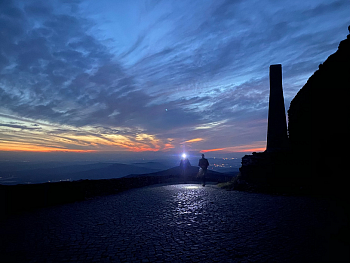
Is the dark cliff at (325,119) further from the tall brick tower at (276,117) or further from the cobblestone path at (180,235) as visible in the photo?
the cobblestone path at (180,235)

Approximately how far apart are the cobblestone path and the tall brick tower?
699 cm

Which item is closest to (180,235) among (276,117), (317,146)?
(317,146)

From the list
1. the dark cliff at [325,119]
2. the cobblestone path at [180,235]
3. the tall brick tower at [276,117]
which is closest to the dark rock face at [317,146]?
the dark cliff at [325,119]

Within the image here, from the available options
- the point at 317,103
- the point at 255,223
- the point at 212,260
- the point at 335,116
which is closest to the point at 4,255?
the point at 212,260

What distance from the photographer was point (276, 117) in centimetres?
1498

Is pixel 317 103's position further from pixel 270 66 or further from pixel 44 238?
pixel 44 238

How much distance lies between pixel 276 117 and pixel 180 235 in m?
13.2

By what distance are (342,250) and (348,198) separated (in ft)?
27.2

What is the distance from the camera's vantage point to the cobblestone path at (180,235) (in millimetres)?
4125

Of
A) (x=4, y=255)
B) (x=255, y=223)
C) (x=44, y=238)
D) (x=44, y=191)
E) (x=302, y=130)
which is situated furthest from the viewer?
(x=302, y=130)

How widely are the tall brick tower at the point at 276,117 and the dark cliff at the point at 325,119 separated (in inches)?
45.7

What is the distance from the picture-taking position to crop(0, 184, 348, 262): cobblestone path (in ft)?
13.5

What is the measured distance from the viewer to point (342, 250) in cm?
339

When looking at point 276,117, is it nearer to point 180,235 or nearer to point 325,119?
point 325,119
